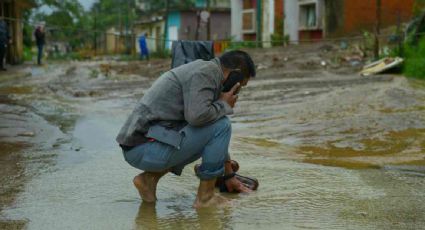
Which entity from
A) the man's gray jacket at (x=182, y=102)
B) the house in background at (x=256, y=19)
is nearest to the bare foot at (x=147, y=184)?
the man's gray jacket at (x=182, y=102)

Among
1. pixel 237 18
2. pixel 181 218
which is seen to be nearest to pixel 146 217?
pixel 181 218

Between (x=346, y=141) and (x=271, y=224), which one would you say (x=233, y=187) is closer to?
(x=271, y=224)

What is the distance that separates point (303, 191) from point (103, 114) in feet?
19.7

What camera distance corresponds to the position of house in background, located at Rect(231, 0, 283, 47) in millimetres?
32719

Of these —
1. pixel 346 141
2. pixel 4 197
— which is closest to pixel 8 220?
pixel 4 197

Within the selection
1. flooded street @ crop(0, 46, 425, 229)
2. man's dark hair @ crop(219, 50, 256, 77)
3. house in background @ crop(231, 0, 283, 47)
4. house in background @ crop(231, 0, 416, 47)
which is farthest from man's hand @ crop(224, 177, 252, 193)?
house in background @ crop(231, 0, 283, 47)

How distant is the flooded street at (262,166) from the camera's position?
3.91 metres

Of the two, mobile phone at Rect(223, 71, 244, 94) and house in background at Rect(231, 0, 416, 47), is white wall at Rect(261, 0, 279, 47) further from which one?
mobile phone at Rect(223, 71, 244, 94)

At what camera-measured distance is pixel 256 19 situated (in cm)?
3441

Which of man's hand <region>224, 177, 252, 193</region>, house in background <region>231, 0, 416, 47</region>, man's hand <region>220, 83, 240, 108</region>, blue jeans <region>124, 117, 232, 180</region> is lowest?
man's hand <region>224, 177, 252, 193</region>

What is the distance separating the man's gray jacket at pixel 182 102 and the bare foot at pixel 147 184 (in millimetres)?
286

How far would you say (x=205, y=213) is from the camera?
4.03m

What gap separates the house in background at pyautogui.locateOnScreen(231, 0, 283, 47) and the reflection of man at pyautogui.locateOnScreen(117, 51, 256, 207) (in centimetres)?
2718

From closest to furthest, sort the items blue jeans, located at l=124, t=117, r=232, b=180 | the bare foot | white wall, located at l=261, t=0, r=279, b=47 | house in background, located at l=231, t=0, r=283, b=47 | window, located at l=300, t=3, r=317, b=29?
1. blue jeans, located at l=124, t=117, r=232, b=180
2. the bare foot
3. window, located at l=300, t=3, r=317, b=29
4. house in background, located at l=231, t=0, r=283, b=47
5. white wall, located at l=261, t=0, r=279, b=47
